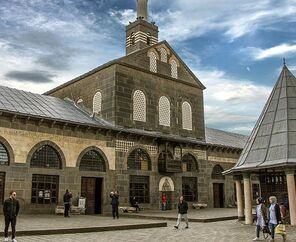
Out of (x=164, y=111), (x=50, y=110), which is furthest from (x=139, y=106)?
(x=50, y=110)

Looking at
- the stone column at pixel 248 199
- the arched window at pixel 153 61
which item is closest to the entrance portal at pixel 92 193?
A: the arched window at pixel 153 61

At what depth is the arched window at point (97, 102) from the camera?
27734mm

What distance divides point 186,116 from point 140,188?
815 cm

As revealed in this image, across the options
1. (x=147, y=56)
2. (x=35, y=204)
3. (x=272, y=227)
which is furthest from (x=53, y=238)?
(x=147, y=56)

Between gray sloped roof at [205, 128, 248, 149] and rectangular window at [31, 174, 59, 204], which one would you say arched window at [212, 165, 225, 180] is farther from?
rectangular window at [31, 174, 59, 204]

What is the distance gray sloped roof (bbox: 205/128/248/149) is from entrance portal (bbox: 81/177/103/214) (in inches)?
466

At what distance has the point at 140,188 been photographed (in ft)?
86.4

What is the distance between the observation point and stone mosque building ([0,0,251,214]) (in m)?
21.3

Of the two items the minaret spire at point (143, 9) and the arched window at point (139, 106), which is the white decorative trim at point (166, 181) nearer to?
the arched window at point (139, 106)

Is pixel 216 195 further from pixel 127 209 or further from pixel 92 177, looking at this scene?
pixel 92 177

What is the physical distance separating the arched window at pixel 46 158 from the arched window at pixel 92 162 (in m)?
1.68

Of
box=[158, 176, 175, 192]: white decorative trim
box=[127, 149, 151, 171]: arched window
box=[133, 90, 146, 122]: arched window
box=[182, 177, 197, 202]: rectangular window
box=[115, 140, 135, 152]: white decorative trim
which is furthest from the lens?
box=[182, 177, 197, 202]: rectangular window

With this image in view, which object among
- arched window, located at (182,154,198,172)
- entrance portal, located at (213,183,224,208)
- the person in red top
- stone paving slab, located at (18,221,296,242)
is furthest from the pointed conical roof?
entrance portal, located at (213,183,224,208)

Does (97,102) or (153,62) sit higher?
(153,62)
